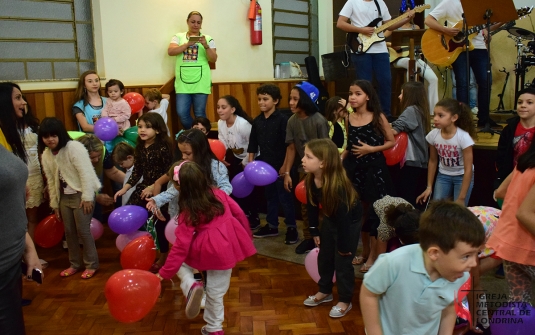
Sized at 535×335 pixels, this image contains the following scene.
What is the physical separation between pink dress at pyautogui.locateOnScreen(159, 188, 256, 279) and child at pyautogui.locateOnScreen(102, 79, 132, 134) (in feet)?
8.31

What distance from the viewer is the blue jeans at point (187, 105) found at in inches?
235

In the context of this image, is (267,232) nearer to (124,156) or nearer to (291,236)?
(291,236)

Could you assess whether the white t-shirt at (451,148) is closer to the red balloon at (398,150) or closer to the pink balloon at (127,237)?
the red balloon at (398,150)

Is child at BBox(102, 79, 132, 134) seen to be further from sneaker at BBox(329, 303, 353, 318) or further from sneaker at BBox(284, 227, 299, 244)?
sneaker at BBox(329, 303, 353, 318)

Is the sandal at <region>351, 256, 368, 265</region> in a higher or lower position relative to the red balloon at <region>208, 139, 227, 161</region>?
lower

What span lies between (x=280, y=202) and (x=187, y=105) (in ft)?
7.20

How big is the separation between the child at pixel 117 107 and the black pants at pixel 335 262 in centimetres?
261

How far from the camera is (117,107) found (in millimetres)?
4984

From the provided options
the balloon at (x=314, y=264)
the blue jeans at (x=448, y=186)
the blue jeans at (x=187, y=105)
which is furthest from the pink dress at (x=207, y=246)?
the blue jeans at (x=187, y=105)

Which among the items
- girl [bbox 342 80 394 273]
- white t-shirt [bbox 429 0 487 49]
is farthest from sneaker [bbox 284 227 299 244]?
white t-shirt [bbox 429 0 487 49]

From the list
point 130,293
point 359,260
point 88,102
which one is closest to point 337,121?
point 359,260

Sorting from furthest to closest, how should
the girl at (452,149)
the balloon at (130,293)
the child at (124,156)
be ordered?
the child at (124,156)
the girl at (452,149)
the balloon at (130,293)

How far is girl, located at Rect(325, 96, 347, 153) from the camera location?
408 centimetres

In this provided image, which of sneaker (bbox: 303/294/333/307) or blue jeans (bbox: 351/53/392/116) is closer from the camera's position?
sneaker (bbox: 303/294/333/307)
